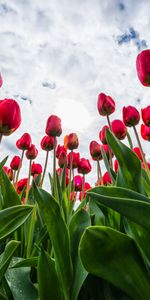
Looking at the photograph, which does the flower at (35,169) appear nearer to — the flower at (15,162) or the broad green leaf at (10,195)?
the flower at (15,162)

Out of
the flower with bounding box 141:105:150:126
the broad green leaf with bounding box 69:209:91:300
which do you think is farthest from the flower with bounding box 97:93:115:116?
the broad green leaf with bounding box 69:209:91:300

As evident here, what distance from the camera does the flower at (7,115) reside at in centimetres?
107

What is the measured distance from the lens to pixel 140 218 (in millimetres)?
490

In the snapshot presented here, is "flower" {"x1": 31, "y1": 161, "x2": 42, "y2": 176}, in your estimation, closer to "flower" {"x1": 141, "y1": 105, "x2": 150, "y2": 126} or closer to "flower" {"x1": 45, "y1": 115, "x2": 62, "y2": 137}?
"flower" {"x1": 45, "y1": 115, "x2": 62, "y2": 137}

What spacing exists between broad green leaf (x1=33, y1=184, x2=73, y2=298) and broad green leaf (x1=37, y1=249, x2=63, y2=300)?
21 mm

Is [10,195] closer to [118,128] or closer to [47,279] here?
[47,279]

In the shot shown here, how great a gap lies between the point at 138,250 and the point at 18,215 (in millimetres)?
268

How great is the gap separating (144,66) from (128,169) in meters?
0.73

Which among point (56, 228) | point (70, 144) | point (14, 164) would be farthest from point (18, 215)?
point (14, 164)

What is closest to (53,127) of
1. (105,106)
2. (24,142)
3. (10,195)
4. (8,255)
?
(105,106)

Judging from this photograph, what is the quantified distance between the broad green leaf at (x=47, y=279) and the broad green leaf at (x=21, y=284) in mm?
49

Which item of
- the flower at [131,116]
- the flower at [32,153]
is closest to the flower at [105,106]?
the flower at [131,116]

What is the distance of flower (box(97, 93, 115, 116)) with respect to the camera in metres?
1.49

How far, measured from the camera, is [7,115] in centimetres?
107
